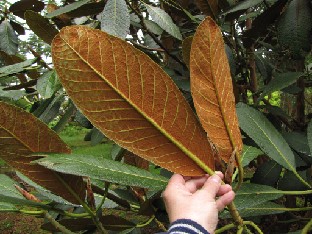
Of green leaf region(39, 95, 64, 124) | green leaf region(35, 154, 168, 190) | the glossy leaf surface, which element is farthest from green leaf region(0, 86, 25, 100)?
green leaf region(35, 154, 168, 190)

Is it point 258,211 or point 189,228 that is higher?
point 189,228

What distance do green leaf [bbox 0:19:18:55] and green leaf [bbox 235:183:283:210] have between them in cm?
120

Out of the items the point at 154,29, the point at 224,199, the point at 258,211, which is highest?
the point at 154,29

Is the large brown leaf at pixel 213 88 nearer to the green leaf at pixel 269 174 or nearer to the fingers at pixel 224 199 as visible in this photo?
the fingers at pixel 224 199

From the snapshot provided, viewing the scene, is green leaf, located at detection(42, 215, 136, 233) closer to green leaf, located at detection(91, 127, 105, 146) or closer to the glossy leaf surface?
green leaf, located at detection(91, 127, 105, 146)

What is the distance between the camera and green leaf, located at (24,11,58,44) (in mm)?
865

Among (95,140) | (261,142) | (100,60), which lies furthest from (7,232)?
(100,60)

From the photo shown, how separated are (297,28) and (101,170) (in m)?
0.81

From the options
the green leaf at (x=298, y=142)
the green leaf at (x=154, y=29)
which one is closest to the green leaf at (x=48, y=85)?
the green leaf at (x=154, y=29)

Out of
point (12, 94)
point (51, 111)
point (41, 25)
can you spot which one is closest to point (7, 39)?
point (12, 94)

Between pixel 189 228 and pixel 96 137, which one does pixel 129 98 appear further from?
pixel 96 137

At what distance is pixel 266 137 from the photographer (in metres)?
0.93

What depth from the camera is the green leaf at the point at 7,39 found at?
1.55 metres

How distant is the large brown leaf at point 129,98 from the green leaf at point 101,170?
8 cm
